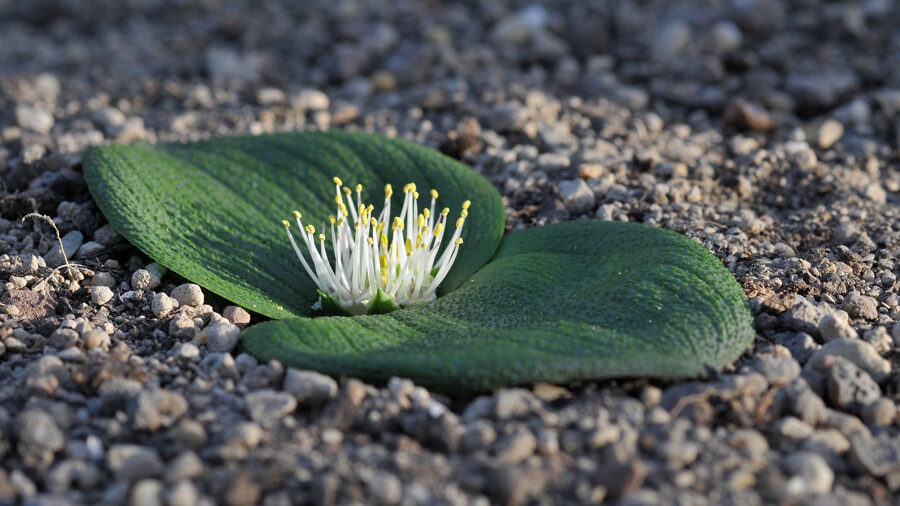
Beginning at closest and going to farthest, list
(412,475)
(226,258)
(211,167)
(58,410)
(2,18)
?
(412,475) < (58,410) < (226,258) < (211,167) < (2,18)

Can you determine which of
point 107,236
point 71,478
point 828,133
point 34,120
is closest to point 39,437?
point 71,478

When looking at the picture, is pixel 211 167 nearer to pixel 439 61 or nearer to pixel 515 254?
pixel 515 254

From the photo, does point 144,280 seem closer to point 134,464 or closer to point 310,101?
point 134,464

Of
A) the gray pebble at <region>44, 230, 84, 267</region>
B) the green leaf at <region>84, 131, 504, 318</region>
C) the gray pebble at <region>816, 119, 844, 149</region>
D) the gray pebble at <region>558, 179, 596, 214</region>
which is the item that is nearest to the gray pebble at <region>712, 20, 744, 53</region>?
the gray pebble at <region>816, 119, 844, 149</region>

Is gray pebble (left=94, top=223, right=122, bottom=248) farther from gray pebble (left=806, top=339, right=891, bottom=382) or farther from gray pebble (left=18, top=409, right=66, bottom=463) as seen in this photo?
gray pebble (left=806, top=339, right=891, bottom=382)

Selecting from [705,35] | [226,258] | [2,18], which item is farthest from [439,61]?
[2,18]

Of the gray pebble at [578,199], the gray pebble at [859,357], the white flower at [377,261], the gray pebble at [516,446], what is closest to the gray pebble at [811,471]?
the gray pebble at [859,357]

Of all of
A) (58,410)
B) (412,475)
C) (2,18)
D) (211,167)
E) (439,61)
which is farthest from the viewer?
(2,18)
